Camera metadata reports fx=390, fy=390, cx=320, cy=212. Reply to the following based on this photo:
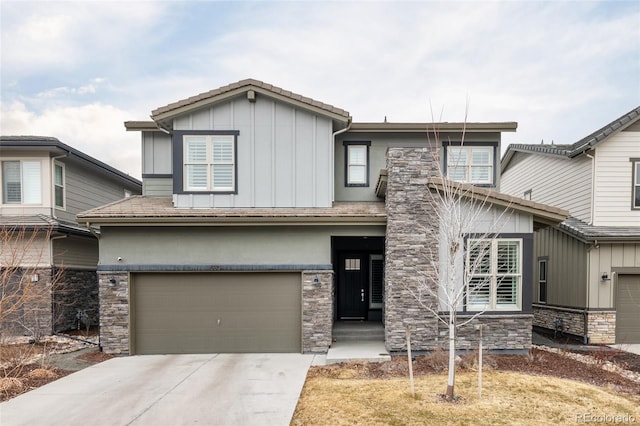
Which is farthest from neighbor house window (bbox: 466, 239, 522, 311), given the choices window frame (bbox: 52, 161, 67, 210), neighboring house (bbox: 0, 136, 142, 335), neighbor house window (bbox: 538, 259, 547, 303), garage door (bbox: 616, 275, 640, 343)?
window frame (bbox: 52, 161, 67, 210)

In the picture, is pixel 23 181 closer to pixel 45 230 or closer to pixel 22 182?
pixel 22 182

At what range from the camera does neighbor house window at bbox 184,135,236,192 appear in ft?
35.3

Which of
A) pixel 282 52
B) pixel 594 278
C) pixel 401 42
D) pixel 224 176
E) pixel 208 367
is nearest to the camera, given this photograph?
pixel 208 367

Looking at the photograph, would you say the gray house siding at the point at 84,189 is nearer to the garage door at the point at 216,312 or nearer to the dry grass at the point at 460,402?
the garage door at the point at 216,312

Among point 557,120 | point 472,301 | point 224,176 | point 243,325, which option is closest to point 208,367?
point 243,325

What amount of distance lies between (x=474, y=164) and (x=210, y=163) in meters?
8.07

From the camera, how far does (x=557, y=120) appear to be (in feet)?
76.2

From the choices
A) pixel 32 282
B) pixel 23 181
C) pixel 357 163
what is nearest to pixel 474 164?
pixel 357 163

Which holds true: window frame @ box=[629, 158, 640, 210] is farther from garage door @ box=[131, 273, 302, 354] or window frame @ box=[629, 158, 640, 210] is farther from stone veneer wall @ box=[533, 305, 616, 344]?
garage door @ box=[131, 273, 302, 354]

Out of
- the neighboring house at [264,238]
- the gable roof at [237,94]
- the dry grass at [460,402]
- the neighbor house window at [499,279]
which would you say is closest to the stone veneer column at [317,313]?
the neighboring house at [264,238]

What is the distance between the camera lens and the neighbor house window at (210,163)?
35.3ft

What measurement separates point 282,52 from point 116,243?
10147 mm

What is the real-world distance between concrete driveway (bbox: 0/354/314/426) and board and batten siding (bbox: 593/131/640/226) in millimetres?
9901

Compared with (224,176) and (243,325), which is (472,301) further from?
(224,176)
